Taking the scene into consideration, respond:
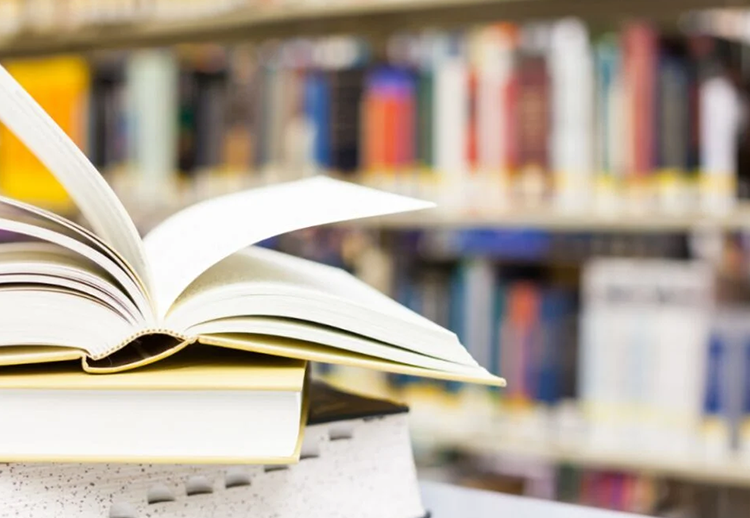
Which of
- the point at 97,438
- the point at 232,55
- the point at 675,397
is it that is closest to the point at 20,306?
the point at 97,438

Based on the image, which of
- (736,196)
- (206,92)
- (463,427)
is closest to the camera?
(736,196)

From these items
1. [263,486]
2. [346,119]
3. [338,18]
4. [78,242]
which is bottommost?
[263,486]

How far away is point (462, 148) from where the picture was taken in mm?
1599

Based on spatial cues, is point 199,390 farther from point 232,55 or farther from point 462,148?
point 232,55

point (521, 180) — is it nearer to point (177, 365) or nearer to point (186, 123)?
point (186, 123)

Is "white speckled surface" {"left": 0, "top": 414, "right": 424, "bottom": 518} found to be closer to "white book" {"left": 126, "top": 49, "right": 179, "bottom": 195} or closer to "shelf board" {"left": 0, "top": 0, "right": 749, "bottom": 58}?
"shelf board" {"left": 0, "top": 0, "right": 749, "bottom": 58}

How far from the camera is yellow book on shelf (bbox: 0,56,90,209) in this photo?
200cm

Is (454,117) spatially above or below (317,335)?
above

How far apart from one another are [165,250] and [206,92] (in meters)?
1.46

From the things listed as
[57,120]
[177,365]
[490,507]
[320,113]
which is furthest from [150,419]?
[57,120]

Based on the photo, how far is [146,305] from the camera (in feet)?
1.36

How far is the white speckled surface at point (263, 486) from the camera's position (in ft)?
1.34

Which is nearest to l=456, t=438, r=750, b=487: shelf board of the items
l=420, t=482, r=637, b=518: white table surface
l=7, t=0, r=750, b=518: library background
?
l=7, t=0, r=750, b=518: library background

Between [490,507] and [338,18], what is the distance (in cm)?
158
